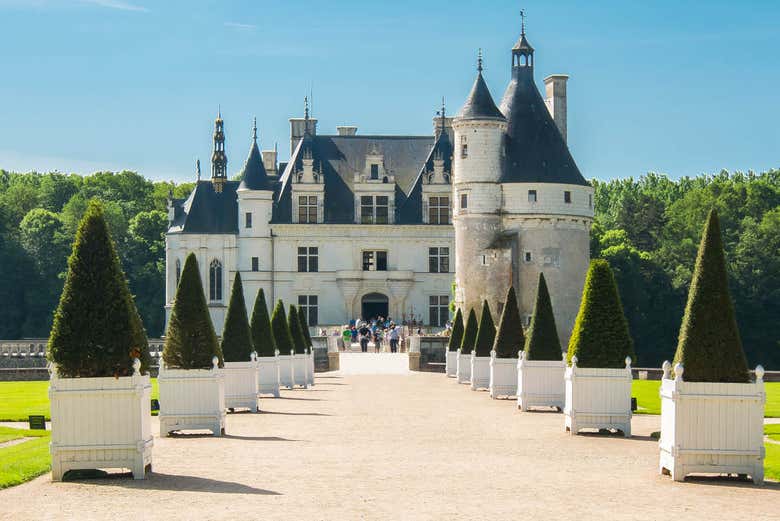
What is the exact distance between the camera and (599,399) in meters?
19.3

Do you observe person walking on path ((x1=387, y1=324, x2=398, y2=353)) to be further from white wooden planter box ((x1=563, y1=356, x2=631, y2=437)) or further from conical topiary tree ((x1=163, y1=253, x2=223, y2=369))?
white wooden planter box ((x1=563, y1=356, x2=631, y2=437))

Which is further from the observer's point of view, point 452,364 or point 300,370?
point 452,364

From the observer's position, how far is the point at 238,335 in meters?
25.4

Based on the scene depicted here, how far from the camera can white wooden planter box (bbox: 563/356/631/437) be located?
62.9 feet

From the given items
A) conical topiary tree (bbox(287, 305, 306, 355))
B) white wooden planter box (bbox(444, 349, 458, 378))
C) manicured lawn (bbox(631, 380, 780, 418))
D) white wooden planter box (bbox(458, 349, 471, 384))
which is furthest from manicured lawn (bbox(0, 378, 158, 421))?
white wooden planter box (bbox(444, 349, 458, 378))

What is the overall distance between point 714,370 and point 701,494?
1849 millimetres

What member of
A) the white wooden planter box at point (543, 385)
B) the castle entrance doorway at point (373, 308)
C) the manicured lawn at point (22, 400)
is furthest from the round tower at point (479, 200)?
the white wooden planter box at point (543, 385)

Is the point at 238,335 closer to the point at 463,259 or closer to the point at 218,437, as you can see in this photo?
the point at 218,437

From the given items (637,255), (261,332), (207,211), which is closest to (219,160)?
(207,211)

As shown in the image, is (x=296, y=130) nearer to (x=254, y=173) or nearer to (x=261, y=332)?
(x=254, y=173)

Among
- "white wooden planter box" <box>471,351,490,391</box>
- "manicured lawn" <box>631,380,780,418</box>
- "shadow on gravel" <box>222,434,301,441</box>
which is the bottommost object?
"manicured lawn" <box>631,380,780,418</box>

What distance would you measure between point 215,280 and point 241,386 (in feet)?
152

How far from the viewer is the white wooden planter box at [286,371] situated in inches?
1352

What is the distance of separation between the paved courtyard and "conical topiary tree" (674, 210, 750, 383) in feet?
3.90
